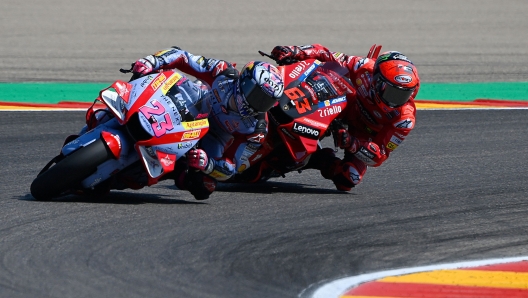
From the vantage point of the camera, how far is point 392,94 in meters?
7.89

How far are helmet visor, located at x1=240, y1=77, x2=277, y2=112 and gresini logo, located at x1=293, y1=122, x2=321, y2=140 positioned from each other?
2.54 feet

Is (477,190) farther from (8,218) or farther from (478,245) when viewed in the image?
(8,218)

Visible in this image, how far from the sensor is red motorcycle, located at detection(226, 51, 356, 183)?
7.88 metres

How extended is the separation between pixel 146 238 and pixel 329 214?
184cm

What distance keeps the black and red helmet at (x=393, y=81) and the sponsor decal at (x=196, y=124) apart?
5.57 ft

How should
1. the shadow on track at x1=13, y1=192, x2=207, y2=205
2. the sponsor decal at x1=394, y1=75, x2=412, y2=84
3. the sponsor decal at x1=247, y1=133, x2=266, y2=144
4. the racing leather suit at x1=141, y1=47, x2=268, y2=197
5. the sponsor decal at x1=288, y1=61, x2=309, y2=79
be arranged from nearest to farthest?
the shadow on track at x1=13, y1=192, x2=207, y2=205 < the racing leather suit at x1=141, y1=47, x2=268, y2=197 < the sponsor decal at x1=247, y1=133, x2=266, y2=144 < the sponsor decal at x1=394, y1=75, x2=412, y2=84 < the sponsor decal at x1=288, y1=61, x2=309, y2=79

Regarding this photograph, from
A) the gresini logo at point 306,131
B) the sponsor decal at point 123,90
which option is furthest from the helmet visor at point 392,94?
the sponsor decal at point 123,90

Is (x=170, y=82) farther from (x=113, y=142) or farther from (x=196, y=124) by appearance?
(x=113, y=142)

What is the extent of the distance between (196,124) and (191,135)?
0.11m

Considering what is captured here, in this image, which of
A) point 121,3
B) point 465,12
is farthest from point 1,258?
point 465,12

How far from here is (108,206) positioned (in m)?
7.05

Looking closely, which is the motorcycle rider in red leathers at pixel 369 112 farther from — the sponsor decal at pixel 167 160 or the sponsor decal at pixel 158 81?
the sponsor decal at pixel 167 160

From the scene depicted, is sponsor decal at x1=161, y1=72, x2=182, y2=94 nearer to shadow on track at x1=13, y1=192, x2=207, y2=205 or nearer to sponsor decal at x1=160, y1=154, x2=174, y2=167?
sponsor decal at x1=160, y1=154, x2=174, y2=167

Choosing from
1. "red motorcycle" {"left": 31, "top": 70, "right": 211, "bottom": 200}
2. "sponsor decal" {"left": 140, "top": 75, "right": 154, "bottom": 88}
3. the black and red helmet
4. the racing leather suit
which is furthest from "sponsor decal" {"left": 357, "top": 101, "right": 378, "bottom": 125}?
"sponsor decal" {"left": 140, "top": 75, "right": 154, "bottom": 88}
